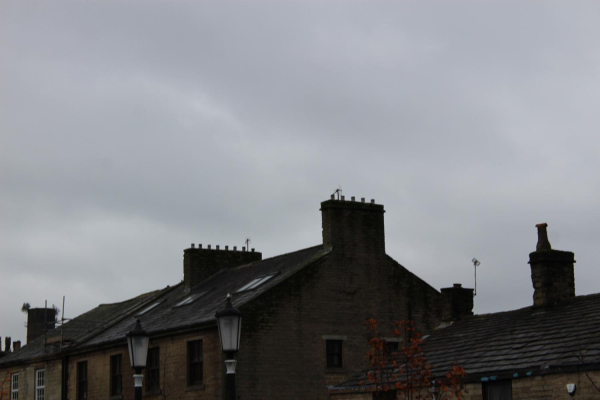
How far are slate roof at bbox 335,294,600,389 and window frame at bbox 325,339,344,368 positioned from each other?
4.11 m

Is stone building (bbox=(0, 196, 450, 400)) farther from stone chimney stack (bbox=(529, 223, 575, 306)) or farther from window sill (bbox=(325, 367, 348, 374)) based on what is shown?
stone chimney stack (bbox=(529, 223, 575, 306))

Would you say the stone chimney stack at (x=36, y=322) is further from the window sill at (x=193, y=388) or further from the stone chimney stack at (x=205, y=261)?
the window sill at (x=193, y=388)

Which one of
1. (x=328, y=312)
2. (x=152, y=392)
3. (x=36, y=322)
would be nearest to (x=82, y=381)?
(x=152, y=392)

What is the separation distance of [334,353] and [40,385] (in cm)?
1770

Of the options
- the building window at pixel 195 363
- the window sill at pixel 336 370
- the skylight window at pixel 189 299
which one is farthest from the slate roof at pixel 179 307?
the window sill at pixel 336 370

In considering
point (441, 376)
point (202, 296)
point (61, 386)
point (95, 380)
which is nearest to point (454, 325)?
point (441, 376)

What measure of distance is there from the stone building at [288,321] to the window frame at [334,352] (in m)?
0.03

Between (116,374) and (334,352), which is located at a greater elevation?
(334,352)

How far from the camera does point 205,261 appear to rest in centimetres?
4122

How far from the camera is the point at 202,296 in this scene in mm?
36438

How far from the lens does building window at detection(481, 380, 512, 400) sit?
836 inches

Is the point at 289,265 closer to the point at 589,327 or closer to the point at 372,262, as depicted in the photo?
the point at 372,262

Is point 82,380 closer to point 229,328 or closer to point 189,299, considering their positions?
point 189,299

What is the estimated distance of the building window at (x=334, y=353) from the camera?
31.7m
